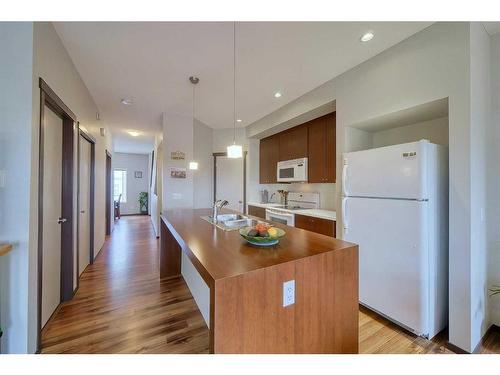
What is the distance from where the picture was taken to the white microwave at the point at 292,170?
345cm

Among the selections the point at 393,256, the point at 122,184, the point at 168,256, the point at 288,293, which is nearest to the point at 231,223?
the point at 288,293

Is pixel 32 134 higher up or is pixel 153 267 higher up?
pixel 32 134

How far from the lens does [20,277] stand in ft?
4.64

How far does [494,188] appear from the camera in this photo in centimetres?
188

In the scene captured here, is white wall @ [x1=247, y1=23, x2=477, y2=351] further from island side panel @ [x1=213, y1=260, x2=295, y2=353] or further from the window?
the window

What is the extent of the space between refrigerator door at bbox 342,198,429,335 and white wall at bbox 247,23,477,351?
0.21 meters

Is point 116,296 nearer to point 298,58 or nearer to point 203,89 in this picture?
point 203,89

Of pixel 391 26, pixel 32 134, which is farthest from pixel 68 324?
pixel 391 26

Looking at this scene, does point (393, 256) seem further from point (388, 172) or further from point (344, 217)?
point (388, 172)

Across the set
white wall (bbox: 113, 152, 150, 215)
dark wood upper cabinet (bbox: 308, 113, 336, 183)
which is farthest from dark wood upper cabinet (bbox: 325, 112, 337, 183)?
white wall (bbox: 113, 152, 150, 215)

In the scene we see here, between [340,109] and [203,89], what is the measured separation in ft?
6.22

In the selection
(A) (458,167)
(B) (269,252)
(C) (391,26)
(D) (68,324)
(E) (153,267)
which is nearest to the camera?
(B) (269,252)

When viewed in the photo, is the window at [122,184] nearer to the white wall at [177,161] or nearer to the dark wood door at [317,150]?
the white wall at [177,161]

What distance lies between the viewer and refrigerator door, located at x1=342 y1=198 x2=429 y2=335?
1.72m
